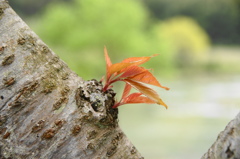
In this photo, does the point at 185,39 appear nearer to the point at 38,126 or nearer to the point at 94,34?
the point at 94,34

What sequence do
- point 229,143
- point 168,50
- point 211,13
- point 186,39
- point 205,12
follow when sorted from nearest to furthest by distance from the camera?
point 229,143 < point 168,50 < point 186,39 < point 211,13 < point 205,12

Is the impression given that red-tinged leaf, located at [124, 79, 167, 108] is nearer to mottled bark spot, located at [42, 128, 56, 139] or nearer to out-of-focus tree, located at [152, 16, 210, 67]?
mottled bark spot, located at [42, 128, 56, 139]

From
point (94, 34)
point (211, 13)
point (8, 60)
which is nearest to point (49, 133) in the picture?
point (8, 60)

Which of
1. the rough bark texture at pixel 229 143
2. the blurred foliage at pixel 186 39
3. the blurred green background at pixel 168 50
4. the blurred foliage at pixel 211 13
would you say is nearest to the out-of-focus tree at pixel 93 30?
the blurred green background at pixel 168 50

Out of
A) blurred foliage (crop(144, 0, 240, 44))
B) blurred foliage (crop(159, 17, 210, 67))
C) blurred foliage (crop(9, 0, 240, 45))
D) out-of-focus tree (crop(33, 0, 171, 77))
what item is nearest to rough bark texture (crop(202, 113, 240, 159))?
out-of-focus tree (crop(33, 0, 171, 77))

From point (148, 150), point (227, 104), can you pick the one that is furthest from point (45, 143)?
point (227, 104)

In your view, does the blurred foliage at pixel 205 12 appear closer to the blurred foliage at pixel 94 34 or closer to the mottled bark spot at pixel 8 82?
the blurred foliage at pixel 94 34

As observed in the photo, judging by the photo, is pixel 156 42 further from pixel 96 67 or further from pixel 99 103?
pixel 99 103
